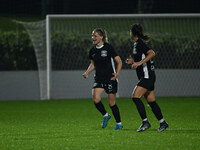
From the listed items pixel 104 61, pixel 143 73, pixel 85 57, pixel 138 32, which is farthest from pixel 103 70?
pixel 85 57

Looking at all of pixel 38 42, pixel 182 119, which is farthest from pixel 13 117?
pixel 38 42

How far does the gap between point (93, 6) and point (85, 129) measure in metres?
18.6

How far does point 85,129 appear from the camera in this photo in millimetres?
10180

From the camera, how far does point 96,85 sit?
34.0 feet

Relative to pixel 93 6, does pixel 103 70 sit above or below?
above

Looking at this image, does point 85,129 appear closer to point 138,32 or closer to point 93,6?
point 138,32

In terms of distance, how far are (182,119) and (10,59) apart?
10.3 metres

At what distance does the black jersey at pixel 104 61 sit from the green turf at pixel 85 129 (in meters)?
0.94

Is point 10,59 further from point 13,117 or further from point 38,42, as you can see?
point 13,117

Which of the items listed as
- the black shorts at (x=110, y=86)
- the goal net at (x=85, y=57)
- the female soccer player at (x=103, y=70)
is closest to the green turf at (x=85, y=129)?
the female soccer player at (x=103, y=70)

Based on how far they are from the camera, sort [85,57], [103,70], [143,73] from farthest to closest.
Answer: [85,57]
[103,70]
[143,73]

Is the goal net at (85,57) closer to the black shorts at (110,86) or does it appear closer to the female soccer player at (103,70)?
the female soccer player at (103,70)

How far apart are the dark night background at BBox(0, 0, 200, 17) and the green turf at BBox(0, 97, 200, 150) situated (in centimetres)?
880

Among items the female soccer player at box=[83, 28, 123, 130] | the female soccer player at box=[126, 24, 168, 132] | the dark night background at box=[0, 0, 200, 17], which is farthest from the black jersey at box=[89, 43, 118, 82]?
the dark night background at box=[0, 0, 200, 17]
